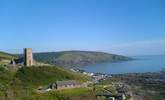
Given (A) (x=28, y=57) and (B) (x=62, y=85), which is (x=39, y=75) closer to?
(A) (x=28, y=57)

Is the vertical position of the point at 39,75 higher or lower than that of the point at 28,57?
lower

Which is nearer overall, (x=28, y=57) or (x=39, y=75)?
(x=39, y=75)

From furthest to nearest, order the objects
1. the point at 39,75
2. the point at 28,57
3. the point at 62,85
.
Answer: the point at 28,57, the point at 39,75, the point at 62,85

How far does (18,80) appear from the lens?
54000 millimetres

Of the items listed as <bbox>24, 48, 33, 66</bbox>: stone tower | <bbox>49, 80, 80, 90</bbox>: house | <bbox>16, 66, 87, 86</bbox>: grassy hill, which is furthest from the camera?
<bbox>24, 48, 33, 66</bbox>: stone tower

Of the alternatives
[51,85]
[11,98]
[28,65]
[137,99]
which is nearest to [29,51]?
[28,65]

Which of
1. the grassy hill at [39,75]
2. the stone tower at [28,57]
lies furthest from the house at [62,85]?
the stone tower at [28,57]

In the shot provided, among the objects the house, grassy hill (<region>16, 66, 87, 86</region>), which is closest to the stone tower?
grassy hill (<region>16, 66, 87, 86</region>)

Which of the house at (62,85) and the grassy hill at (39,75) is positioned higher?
the grassy hill at (39,75)

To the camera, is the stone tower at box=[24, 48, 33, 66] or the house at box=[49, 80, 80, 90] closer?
the house at box=[49, 80, 80, 90]

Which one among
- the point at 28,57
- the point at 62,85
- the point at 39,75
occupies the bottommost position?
the point at 62,85

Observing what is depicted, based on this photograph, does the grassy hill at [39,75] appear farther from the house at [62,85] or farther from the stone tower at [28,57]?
the house at [62,85]

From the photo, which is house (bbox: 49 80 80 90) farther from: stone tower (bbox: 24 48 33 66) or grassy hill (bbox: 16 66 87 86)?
stone tower (bbox: 24 48 33 66)

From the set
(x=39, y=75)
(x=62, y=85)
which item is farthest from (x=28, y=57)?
(x=62, y=85)
